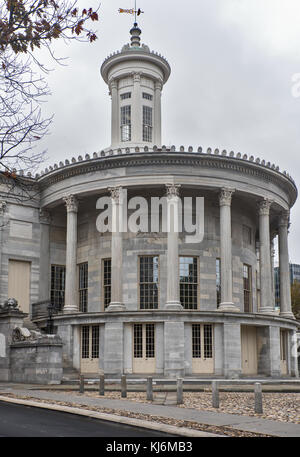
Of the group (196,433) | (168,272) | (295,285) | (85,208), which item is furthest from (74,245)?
(295,285)

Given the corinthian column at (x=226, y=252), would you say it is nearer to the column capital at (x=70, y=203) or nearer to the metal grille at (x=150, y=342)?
the metal grille at (x=150, y=342)

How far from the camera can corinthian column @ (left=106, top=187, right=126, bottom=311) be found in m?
33.6

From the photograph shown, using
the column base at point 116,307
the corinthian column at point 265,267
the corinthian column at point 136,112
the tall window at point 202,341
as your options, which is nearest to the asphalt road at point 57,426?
the column base at point 116,307

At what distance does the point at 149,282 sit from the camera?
35.9 m

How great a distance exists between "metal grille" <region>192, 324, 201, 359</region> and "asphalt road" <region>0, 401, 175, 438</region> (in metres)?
17.8

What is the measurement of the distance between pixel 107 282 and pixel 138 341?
5.14 meters

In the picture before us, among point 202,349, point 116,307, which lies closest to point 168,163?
point 116,307

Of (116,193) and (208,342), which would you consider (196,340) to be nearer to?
(208,342)

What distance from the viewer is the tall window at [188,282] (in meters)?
35.9

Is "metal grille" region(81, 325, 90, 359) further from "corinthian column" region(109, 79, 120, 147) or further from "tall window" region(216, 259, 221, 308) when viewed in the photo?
"corinthian column" region(109, 79, 120, 147)

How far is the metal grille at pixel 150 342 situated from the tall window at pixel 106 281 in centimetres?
424

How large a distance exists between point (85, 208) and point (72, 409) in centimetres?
2423

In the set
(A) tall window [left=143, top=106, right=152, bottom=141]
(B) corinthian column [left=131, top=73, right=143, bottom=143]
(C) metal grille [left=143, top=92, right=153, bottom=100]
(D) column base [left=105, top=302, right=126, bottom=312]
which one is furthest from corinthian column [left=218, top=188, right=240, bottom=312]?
A: (C) metal grille [left=143, top=92, right=153, bottom=100]

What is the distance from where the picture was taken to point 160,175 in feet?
114
